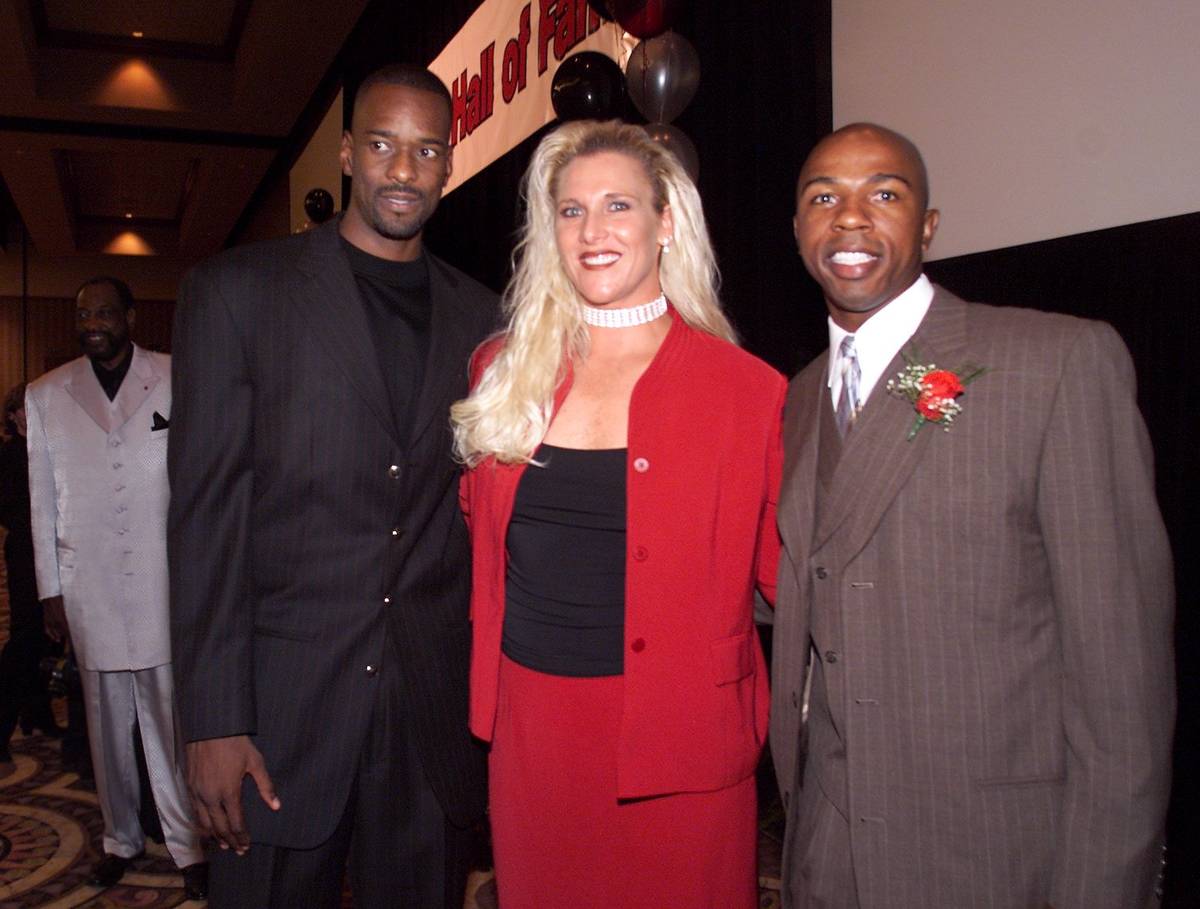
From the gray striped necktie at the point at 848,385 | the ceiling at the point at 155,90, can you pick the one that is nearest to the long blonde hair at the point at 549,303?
the gray striped necktie at the point at 848,385

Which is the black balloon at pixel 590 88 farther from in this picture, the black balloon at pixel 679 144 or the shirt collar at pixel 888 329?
the shirt collar at pixel 888 329

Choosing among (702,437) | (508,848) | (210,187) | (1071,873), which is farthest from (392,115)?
(210,187)

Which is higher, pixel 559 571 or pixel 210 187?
pixel 210 187

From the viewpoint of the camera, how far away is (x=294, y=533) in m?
1.79

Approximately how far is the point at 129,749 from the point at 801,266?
285 centimetres

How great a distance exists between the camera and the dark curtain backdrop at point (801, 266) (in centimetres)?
217

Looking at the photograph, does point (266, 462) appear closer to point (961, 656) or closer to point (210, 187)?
point (961, 656)

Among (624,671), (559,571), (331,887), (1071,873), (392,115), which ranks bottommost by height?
(331,887)

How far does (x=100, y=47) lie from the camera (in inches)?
385

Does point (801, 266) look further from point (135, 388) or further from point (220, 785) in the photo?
point (220, 785)

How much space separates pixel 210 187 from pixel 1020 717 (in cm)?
1446

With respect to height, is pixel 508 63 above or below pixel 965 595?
above

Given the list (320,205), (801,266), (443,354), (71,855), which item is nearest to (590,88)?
(801,266)

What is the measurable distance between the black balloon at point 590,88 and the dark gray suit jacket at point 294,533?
2.25 m
